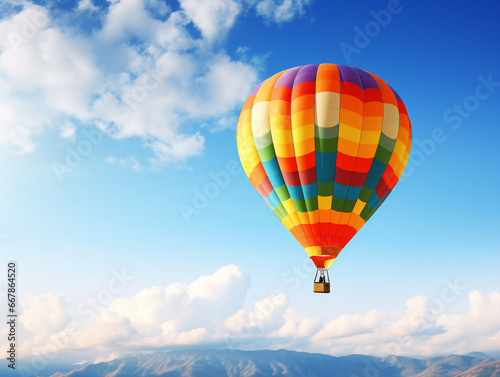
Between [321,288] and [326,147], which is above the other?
[326,147]

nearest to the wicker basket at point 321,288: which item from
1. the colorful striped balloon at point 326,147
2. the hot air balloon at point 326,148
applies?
the hot air balloon at point 326,148

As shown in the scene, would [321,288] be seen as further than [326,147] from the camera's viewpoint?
No

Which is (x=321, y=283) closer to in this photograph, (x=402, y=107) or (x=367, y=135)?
(x=367, y=135)

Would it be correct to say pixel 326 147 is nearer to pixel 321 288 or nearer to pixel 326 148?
pixel 326 148

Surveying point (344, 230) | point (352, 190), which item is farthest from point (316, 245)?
point (352, 190)

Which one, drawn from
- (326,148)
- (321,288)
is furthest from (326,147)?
(321,288)

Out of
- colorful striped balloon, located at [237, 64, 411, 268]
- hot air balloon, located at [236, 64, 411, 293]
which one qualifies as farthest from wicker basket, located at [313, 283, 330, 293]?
colorful striped balloon, located at [237, 64, 411, 268]

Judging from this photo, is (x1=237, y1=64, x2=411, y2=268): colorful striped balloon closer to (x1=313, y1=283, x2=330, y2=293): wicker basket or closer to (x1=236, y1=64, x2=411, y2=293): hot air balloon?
(x1=236, y1=64, x2=411, y2=293): hot air balloon
